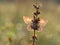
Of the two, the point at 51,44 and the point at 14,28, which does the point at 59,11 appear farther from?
the point at 51,44

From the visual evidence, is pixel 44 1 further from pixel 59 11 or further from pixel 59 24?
pixel 59 24

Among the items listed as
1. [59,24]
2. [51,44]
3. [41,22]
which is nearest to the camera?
[41,22]

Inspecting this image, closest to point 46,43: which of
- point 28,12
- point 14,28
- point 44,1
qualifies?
point 14,28

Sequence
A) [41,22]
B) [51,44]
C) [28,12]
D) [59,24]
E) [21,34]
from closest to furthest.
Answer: [41,22]
[51,44]
[21,34]
[59,24]
[28,12]

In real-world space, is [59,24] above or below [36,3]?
below

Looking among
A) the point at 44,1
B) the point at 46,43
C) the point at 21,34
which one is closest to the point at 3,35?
the point at 21,34

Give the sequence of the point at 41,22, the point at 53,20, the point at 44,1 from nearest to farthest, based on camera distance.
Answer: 1. the point at 41,22
2. the point at 53,20
3. the point at 44,1

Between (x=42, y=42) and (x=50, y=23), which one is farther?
(x=50, y=23)

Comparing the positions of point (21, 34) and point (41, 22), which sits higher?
point (41, 22)

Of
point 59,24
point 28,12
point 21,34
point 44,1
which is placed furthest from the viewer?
point 44,1
